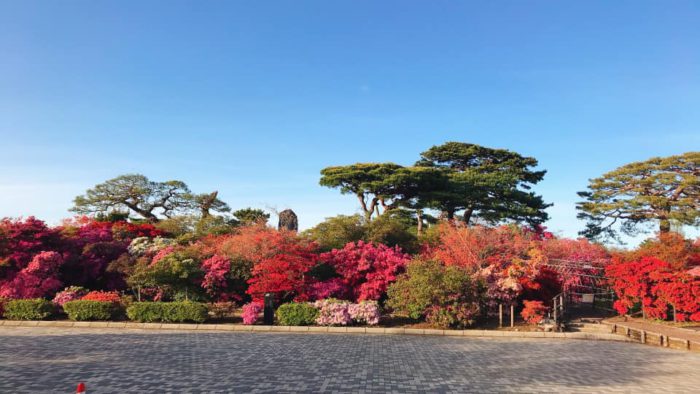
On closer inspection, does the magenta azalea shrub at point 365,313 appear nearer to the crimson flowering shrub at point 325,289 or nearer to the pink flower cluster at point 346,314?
the pink flower cluster at point 346,314

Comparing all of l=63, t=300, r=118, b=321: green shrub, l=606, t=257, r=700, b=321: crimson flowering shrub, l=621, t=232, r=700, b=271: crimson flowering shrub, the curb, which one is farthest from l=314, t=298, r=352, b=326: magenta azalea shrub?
l=621, t=232, r=700, b=271: crimson flowering shrub

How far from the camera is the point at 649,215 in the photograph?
30.5 meters

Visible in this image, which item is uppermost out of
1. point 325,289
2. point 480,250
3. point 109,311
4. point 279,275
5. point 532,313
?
point 480,250

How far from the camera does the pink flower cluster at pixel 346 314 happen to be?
1512 centimetres

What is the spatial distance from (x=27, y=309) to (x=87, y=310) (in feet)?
7.60

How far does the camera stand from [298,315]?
600 inches

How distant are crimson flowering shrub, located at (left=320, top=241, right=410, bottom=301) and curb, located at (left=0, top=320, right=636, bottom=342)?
2408mm

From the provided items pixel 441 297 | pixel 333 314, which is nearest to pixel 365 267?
pixel 333 314

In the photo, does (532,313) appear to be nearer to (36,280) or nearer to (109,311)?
(109,311)

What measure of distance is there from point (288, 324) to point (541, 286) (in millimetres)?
10912

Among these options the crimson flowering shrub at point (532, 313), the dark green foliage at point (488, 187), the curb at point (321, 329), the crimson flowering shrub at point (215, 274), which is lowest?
the curb at point (321, 329)

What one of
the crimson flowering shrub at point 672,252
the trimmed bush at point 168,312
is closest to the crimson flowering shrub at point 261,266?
the trimmed bush at point 168,312

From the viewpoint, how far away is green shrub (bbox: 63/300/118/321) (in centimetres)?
1546

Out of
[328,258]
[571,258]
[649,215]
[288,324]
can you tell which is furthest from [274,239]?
[649,215]
